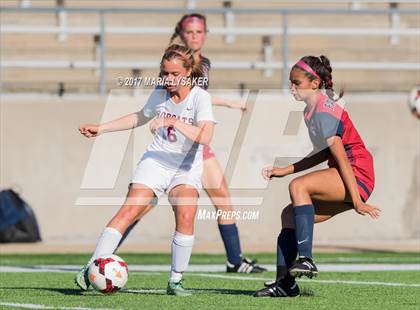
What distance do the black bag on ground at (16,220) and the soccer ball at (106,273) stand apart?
7350 millimetres

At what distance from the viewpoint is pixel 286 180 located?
A: 16859 millimetres

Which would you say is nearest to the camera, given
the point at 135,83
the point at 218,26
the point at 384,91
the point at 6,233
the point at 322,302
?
the point at 322,302

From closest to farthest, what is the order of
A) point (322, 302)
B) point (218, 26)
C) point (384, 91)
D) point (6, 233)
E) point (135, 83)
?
point (322, 302), point (6, 233), point (135, 83), point (384, 91), point (218, 26)

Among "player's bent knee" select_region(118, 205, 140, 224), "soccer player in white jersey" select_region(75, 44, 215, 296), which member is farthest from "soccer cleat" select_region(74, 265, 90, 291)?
"player's bent knee" select_region(118, 205, 140, 224)

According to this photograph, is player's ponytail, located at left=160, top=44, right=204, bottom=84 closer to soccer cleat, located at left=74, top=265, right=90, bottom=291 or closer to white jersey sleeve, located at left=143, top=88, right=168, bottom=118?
white jersey sleeve, located at left=143, top=88, right=168, bottom=118

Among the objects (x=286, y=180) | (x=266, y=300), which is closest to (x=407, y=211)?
(x=286, y=180)

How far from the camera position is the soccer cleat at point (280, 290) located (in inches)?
346

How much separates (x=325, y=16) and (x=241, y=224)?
5.93 m

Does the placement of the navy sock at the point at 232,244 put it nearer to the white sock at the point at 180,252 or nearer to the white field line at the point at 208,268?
the white field line at the point at 208,268

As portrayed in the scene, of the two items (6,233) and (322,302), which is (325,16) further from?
(322,302)

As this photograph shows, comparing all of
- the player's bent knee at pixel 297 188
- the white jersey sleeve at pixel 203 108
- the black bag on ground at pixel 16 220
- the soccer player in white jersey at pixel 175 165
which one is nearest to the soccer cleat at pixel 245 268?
the soccer player in white jersey at pixel 175 165

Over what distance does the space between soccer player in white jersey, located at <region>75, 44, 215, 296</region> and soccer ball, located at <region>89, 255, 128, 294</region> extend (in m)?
0.11

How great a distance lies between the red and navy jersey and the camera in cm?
848
